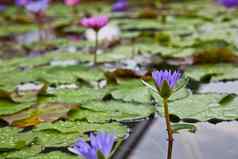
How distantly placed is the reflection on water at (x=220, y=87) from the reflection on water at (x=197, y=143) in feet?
0.88

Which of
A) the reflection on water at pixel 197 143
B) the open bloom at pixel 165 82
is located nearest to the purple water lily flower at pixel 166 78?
the open bloom at pixel 165 82

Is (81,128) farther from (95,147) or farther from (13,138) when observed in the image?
(95,147)

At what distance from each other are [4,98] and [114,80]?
335 mm

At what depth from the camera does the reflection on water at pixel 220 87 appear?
1.35m

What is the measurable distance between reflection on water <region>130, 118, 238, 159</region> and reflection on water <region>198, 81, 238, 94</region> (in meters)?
0.27

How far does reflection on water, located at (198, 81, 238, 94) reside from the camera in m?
1.35

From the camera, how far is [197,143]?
3.25ft

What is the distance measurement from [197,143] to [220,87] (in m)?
0.44

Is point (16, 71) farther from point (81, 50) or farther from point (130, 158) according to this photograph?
point (130, 158)

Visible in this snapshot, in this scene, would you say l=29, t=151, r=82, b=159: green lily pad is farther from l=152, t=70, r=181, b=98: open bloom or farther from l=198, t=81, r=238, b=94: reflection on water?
l=198, t=81, r=238, b=94: reflection on water

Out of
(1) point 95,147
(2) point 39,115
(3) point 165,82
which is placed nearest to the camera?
(1) point 95,147

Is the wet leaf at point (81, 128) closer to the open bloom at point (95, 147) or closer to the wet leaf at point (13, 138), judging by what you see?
the wet leaf at point (13, 138)

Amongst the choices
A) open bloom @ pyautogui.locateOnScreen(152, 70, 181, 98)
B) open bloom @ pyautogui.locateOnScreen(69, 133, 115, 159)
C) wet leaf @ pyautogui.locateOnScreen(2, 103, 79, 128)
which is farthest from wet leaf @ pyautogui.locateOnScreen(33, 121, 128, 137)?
open bloom @ pyautogui.locateOnScreen(69, 133, 115, 159)

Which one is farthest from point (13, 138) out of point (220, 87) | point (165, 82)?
point (220, 87)
